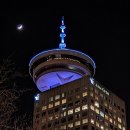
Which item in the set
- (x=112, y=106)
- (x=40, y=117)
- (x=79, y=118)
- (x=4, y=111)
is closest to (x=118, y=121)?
(x=112, y=106)

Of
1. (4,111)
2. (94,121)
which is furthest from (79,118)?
(4,111)

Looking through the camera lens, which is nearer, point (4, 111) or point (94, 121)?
point (4, 111)

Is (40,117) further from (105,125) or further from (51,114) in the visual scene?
(105,125)

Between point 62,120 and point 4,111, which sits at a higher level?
point 62,120

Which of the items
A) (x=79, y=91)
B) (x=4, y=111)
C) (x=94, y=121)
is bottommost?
(x=4, y=111)

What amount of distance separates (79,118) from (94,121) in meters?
6.39

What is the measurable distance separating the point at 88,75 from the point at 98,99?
12.4 metres

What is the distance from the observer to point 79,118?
185 meters

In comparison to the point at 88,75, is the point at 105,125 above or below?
below

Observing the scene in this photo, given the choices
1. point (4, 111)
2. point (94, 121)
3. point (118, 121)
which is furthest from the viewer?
point (118, 121)

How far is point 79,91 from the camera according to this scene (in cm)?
19238

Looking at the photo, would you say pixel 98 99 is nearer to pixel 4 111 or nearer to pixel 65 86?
pixel 65 86

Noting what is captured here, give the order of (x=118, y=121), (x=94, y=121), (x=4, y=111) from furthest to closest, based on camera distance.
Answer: (x=118, y=121), (x=94, y=121), (x=4, y=111)

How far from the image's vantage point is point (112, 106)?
652 feet
